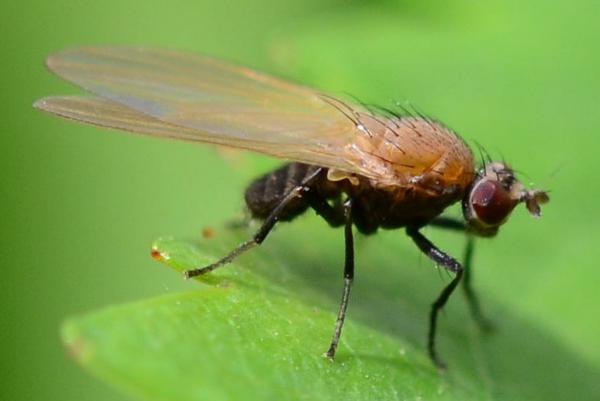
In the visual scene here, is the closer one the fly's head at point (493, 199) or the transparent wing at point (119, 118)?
the transparent wing at point (119, 118)

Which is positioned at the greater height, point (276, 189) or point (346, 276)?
point (276, 189)

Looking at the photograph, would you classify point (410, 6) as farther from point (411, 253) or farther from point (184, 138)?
point (184, 138)

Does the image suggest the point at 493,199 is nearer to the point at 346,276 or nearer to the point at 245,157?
the point at 346,276

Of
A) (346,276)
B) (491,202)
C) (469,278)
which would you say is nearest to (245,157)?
(469,278)

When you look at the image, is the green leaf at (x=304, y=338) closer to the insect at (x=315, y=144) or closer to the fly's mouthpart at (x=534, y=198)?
the insect at (x=315, y=144)

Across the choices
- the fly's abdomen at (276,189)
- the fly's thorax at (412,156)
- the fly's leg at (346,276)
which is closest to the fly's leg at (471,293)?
the fly's thorax at (412,156)

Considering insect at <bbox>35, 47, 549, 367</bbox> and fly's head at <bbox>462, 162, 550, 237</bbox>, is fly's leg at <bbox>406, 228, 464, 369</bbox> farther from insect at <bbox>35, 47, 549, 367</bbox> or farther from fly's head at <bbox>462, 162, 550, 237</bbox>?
fly's head at <bbox>462, 162, 550, 237</bbox>
